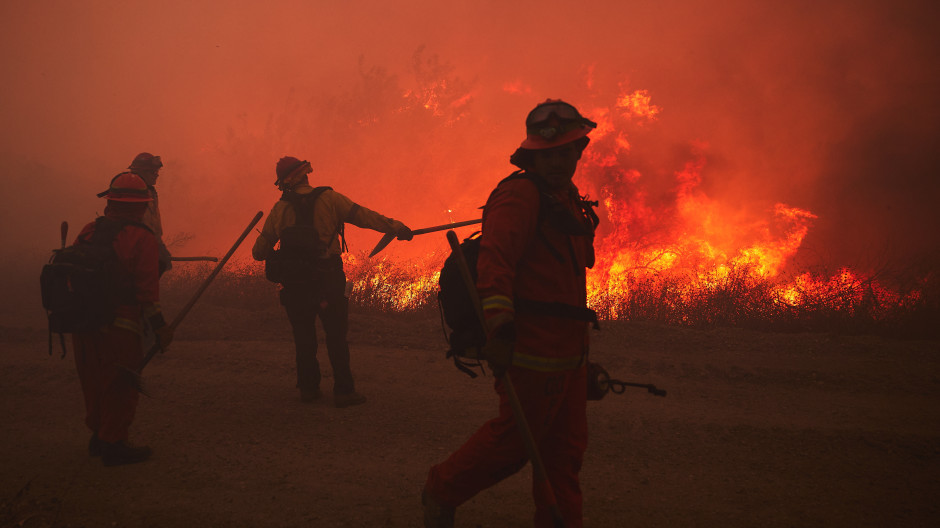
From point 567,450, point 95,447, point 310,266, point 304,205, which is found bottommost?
point 95,447

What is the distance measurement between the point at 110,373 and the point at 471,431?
2665 millimetres

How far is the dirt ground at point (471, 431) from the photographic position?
3.30 meters

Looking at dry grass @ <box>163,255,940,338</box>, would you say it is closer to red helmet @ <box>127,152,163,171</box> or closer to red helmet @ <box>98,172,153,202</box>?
red helmet @ <box>127,152,163,171</box>

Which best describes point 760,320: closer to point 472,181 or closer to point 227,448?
point 227,448

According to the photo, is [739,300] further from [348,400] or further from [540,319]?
[540,319]

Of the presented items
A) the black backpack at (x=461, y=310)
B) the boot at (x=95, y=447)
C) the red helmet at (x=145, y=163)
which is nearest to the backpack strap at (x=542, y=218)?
the black backpack at (x=461, y=310)

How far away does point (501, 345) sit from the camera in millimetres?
2352

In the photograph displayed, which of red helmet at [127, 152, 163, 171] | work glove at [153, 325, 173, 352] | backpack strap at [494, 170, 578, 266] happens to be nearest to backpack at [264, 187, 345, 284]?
work glove at [153, 325, 173, 352]

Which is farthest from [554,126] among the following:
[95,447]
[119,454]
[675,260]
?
[675,260]

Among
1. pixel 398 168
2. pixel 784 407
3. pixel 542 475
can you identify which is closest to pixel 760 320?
pixel 784 407

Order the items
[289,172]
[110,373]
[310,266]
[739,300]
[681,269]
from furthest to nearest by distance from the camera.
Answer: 1. [681,269]
2. [739,300]
3. [289,172]
4. [310,266]
5. [110,373]

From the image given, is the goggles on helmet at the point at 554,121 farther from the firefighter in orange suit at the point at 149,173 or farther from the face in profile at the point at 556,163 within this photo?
the firefighter in orange suit at the point at 149,173

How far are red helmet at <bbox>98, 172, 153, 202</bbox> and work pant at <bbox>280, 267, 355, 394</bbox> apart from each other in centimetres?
147

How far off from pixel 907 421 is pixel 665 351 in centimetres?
248
